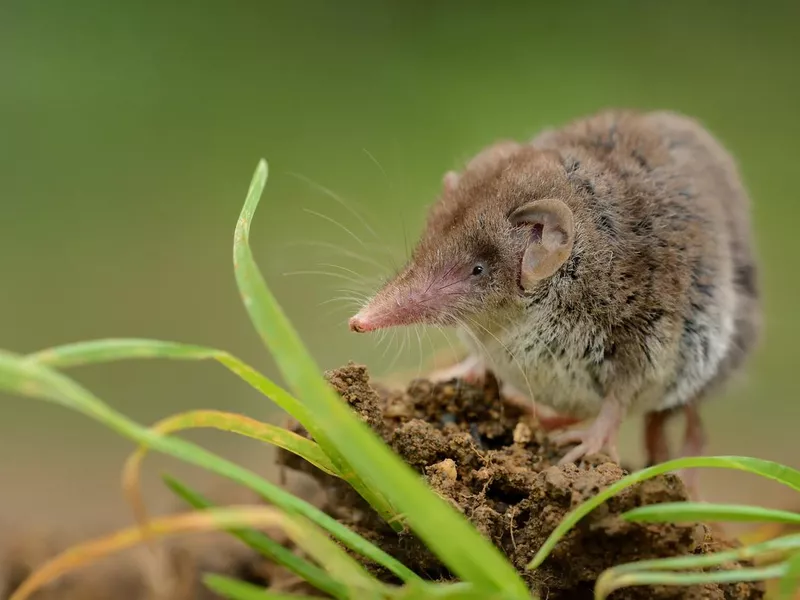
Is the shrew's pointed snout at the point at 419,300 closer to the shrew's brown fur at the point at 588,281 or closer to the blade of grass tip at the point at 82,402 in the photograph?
the shrew's brown fur at the point at 588,281

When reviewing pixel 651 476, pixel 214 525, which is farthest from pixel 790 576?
pixel 214 525

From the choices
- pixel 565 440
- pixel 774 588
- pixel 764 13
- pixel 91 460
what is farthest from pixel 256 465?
pixel 764 13

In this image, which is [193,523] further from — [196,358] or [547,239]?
[547,239]

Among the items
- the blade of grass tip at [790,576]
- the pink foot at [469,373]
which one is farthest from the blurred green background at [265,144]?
the blade of grass tip at [790,576]

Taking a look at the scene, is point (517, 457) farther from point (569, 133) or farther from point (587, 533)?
point (569, 133)

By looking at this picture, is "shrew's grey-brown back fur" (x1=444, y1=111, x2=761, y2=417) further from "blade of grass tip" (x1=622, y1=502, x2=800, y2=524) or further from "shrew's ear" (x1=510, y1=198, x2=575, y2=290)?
"blade of grass tip" (x1=622, y1=502, x2=800, y2=524)

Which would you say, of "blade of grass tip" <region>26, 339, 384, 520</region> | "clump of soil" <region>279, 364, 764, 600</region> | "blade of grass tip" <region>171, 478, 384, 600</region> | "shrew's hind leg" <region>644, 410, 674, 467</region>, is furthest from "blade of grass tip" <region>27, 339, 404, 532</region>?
"shrew's hind leg" <region>644, 410, 674, 467</region>
